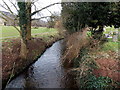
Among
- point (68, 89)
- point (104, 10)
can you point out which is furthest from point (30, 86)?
point (104, 10)

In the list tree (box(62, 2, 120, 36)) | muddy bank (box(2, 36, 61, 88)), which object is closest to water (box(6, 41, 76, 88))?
muddy bank (box(2, 36, 61, 88))

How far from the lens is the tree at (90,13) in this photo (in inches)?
452

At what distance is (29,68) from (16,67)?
1319mm

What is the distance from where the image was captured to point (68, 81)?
25.9ft

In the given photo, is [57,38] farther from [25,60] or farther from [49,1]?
[25,60]

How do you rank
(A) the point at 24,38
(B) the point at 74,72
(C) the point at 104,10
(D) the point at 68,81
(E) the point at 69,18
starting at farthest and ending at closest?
1. (E) the point at 69,18
2. (C) the point at 104,10
3. (A) the point at 24,38
4. (B) the point at 74,72
5. (D) the point at 68,81

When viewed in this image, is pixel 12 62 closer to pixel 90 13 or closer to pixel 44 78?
pixel 44 78

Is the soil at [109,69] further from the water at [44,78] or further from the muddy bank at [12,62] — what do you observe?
the muddy bank at [12,62]

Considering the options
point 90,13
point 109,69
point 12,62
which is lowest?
point 12,62

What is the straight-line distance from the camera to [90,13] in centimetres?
1192

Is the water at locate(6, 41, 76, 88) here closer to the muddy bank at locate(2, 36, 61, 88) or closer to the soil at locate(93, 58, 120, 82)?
the muddy bank at locate(2, 36, 61, 88)

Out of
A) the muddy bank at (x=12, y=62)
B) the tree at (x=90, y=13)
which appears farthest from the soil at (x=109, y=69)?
the tree at (x=90, y=13)

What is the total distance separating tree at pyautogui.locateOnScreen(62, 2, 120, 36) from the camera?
11.5 m

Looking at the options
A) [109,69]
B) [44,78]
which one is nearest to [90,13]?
[109,69]
